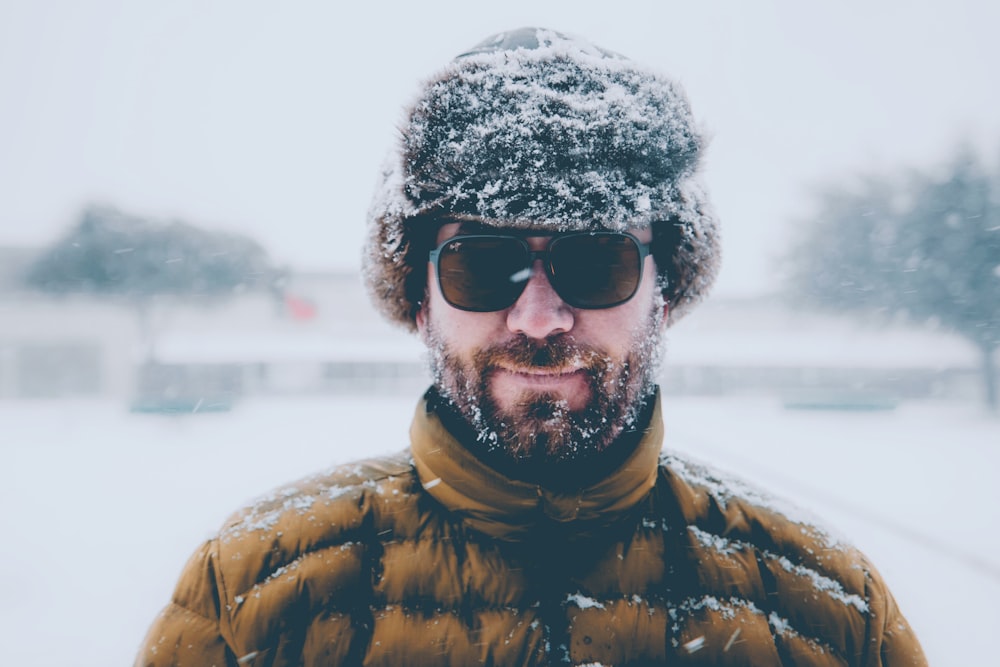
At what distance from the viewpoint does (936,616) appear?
3904mm

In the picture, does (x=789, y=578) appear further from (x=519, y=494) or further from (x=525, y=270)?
(x=525, y=270)

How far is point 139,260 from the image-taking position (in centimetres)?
2205

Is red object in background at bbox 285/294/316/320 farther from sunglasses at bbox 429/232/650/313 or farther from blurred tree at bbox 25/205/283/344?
sunglasses at bbox 429/232/650/313

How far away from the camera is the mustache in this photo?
1.24m

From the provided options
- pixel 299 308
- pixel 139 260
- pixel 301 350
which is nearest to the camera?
pixel 139 260

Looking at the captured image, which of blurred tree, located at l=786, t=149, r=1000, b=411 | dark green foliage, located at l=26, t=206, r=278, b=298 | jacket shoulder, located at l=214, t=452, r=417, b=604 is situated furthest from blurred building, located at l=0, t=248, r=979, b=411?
jacket shoulder, located at l=214, t=452, r=417, b=604

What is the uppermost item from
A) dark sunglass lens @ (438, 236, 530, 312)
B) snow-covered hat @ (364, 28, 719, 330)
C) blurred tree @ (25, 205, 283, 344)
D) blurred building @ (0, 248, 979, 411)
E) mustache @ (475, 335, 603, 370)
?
snow-covered hat @ (364, 28, 719, 330)

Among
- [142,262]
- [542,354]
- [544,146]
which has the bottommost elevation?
[142,262]

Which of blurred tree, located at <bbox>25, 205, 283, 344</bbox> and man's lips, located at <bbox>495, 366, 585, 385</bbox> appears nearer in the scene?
man's lips, located at <bbox>495, 366, 585, 385</bbox>

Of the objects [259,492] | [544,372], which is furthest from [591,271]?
[259,492]

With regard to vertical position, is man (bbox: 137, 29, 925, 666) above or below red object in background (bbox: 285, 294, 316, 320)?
above

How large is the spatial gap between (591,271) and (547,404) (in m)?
0.34

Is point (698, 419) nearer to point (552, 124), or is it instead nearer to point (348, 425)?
point (348, 425)

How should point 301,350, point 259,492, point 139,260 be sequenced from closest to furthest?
1. point 259,492
2. point 139,260
3. point 301,350
